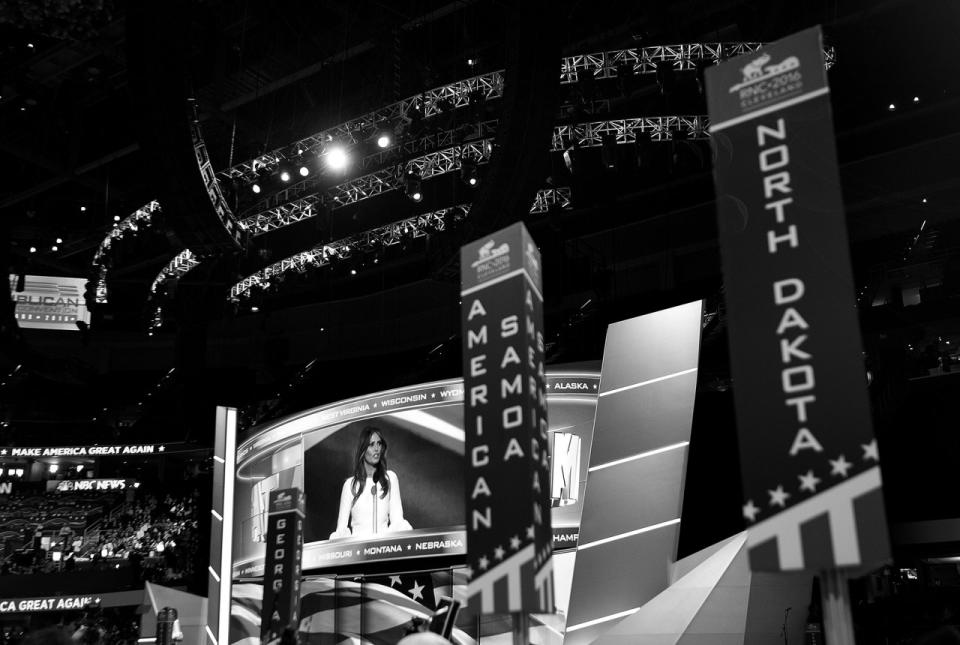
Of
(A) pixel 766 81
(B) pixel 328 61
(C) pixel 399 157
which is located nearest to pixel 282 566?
(C) pixel 399 157

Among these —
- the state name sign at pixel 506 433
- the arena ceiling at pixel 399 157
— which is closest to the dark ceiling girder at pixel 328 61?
the arena ceiling at pixel 399 157

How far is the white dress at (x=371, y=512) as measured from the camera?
14055 millimetres

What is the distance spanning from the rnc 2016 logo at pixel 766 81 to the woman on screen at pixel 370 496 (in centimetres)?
1141

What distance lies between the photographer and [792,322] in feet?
10.3

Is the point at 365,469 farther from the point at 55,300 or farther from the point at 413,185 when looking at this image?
the point at 55,300

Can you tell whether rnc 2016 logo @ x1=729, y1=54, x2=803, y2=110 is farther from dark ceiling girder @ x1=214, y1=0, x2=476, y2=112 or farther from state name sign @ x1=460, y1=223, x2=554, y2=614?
dark ceiling girder @ x1=214, y1=0, x2=476, y2=112

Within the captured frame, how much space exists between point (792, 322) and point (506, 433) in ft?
6.26

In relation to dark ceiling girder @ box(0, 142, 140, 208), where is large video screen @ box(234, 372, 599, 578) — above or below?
below

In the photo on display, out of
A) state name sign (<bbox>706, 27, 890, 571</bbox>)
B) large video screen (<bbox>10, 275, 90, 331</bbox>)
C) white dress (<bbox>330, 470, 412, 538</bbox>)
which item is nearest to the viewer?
state name sign (<bbox>706, 27, 890, 571</bbox>)

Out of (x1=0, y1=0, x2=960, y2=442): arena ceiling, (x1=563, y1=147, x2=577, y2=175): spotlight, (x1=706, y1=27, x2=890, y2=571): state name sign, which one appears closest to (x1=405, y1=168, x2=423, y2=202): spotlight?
(x1=0, y1=0, x2=960, y2=442): arena ceiling

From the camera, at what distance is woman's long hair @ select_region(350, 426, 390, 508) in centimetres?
1441

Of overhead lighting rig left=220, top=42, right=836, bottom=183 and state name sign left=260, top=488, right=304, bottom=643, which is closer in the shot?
state name sign left=260, top=488, right=304, bottom=643

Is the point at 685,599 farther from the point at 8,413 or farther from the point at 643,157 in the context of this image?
the point at 8,413

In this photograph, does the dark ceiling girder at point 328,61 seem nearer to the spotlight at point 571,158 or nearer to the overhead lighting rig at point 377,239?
the spotlight at point 571,158
